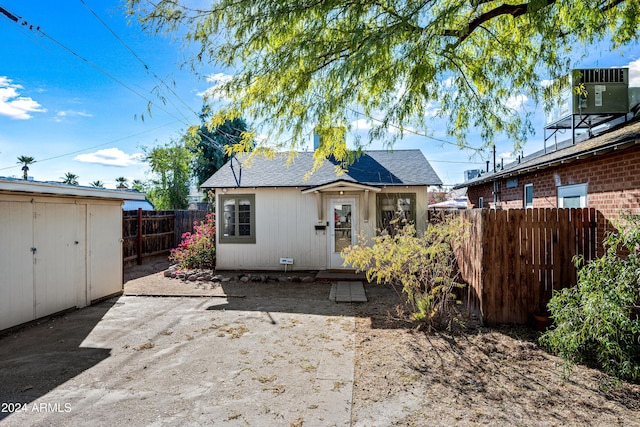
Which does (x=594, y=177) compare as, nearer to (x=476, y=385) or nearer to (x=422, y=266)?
(x=422, y=266)

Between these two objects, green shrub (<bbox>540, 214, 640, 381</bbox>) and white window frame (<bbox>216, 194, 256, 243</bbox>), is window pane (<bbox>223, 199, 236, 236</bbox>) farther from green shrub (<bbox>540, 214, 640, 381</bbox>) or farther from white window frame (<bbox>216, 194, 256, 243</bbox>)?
green shrub (<bbox>540, 214, 640, 381</bbox>)

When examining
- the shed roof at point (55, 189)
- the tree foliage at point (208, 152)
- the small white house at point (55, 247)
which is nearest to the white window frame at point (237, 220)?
the small white house at point (55, 247)

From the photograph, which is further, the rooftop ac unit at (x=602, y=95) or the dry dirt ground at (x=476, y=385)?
the rooftop ac unit at (x=602, y=95)

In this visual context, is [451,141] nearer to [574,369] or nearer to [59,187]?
[574,369]

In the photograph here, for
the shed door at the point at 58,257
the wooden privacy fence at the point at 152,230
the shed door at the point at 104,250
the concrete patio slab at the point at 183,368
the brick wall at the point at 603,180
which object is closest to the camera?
the concrete patio slab at the point at 183,368

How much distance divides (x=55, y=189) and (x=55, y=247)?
1192 millimetres

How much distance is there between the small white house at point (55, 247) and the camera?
5.30 m

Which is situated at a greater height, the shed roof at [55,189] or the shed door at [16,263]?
the shed roof at [55,189]

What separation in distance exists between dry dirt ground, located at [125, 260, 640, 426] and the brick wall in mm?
2277

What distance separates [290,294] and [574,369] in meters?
5.39

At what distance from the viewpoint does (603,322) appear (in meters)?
3.40

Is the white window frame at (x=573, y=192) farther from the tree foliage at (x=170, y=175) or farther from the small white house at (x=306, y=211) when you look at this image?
the tree foliage at (x=170, y=175)

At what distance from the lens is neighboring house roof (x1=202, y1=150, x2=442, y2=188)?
9914mm

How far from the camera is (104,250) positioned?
731cm
